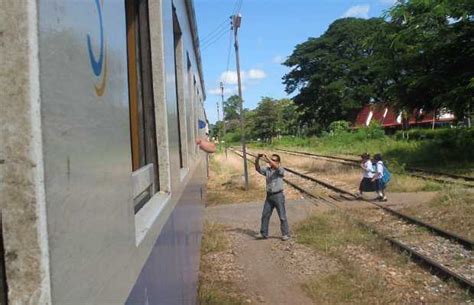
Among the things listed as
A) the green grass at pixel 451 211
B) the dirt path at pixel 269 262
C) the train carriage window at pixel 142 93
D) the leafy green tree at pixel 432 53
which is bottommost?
the dirt path at pixel 269 262

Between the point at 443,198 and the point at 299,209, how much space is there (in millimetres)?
3354

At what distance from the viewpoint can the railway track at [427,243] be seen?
719 cm

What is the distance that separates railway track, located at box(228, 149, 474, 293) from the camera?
7188 millimetres

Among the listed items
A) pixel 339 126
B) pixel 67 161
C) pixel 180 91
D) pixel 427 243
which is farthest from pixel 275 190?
pixel 339 126

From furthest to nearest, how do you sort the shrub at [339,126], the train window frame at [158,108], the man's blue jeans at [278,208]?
the shrub at [339,126], the man's blue jeans at [278,208], the train window frame at [158,108]

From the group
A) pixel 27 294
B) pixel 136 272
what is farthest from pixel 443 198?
pixel 27 294

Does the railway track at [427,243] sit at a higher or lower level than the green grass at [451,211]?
lower

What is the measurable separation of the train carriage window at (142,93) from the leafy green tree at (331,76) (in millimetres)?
55027

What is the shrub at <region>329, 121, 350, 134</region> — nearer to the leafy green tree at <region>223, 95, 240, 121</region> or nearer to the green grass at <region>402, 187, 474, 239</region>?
the green grass at <region>402, 187, 474, 239</region>

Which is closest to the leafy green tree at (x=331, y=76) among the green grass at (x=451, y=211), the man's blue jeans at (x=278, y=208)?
the green grass at (x=451, y=211)

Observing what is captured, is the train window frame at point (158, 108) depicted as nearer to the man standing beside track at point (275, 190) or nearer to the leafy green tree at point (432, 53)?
the man standing beside track at point (275, 190)

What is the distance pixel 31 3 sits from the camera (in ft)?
3.11

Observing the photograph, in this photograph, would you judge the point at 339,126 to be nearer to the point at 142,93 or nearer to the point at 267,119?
the point at 267,119

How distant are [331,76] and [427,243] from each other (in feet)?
178
